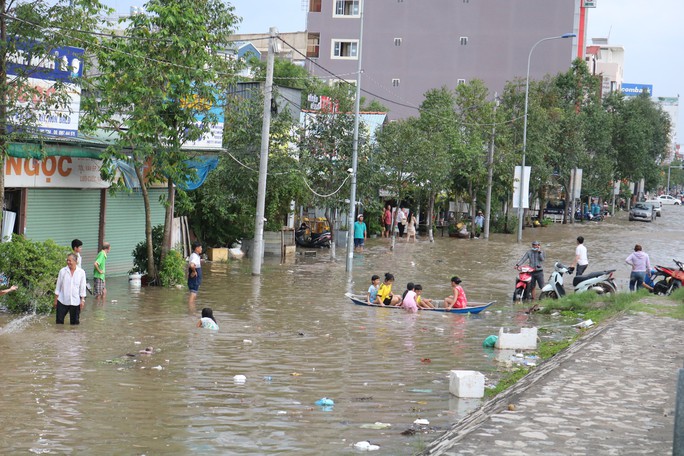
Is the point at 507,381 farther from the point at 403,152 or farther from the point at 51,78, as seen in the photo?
the point at 403,152

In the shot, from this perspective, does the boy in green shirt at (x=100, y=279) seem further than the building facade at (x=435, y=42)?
No

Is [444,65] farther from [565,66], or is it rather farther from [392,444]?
[392,444]

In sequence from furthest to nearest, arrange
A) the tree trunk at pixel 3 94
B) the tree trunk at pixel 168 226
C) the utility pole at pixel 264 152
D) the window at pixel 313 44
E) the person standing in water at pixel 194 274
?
1. the window at pixel 313 44
2. the utility pole at pixel 264 152
3. the tree trunk at pixel 168 226
4. the person standing in water at pixel 194 274
5. the tree trunk at pixel 3 94

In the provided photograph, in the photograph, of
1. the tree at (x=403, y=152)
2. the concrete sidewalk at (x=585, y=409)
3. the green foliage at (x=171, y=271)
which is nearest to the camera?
the concrete sidewalk at (x=585, y=409)

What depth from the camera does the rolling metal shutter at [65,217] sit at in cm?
2123

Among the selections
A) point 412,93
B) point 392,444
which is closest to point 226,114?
point 392,444

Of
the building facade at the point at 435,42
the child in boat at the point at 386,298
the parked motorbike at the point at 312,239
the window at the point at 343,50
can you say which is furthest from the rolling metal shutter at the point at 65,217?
the window at the point at 343,50

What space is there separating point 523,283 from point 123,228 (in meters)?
11.3

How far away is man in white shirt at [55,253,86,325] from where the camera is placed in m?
15.2

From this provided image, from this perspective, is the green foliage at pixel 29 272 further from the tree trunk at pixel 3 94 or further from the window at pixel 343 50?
the window at pixel 343 50

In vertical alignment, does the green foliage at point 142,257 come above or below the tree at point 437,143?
below

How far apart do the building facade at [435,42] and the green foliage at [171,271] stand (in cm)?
4943

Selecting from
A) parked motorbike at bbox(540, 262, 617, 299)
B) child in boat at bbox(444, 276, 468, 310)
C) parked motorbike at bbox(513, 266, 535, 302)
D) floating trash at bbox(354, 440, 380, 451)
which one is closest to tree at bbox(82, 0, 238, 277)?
child in boat at bbox(444, 276, 468, 310)

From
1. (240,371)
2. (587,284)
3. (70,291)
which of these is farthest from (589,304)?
(70,291)
